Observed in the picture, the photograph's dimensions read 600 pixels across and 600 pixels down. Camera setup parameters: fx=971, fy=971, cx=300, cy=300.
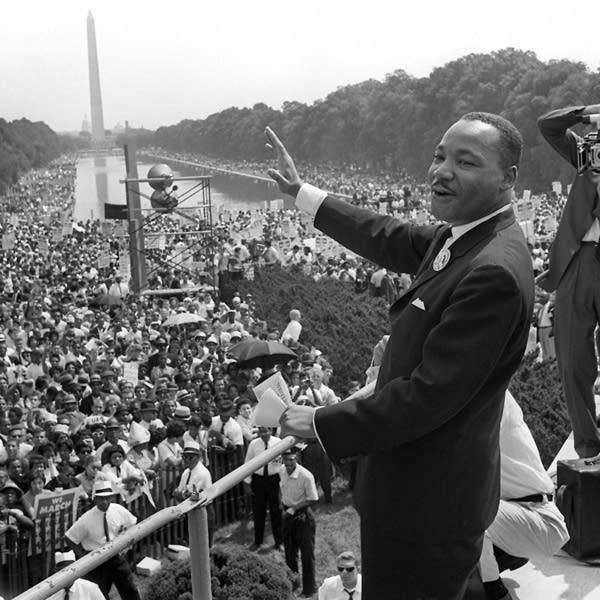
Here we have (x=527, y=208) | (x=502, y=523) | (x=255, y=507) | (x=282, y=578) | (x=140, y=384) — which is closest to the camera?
(x=502, y=523)

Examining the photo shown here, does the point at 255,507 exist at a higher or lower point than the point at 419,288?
lower

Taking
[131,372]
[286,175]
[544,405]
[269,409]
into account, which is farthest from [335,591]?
[131,372]

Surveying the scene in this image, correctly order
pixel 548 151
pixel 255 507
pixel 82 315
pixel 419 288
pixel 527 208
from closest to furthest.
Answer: pixel 419 288
pixel 255 507
pixel 82 315
pixel 527 208
pixel 548 151

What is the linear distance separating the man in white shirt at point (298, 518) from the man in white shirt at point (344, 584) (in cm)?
201

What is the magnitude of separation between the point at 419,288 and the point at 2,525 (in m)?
6.12

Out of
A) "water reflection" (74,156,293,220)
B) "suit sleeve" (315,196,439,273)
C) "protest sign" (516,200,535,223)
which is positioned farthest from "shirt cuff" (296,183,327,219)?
"water reflection" (74,156,293,220)

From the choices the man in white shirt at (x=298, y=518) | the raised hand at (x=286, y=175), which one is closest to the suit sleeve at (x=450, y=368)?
the raised hand at (x=286, y=175)

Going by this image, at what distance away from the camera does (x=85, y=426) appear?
10078mm

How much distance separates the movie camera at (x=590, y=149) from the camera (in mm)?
3725

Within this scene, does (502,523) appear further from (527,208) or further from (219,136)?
(219,136)

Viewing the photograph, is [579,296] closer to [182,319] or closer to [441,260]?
[441,260]

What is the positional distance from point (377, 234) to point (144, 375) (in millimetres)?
11482

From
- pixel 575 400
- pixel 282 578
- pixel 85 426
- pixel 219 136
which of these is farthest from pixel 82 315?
pixel 219 136

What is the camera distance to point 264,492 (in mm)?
8953
